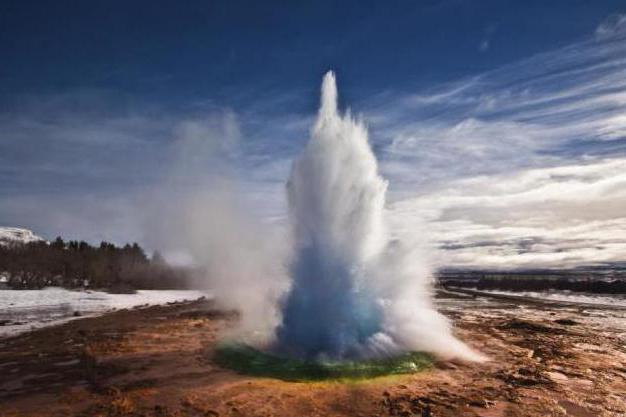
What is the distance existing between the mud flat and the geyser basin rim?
412 millimetres

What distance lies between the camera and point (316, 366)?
12.3 metres

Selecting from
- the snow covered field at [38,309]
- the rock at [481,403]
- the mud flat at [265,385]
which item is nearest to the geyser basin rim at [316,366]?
the mud flat at [265,385]

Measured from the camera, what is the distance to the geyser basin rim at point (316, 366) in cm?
1164

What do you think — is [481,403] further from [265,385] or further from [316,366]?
[265,385]

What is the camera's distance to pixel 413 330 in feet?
49.3

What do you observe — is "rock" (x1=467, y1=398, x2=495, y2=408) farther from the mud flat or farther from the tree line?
the tree line

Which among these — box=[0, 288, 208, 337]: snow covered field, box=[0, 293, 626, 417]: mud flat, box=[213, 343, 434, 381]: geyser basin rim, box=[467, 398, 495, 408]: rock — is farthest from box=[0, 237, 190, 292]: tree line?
box=[467, 398, 495, 408]: rock

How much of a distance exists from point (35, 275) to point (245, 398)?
185ft

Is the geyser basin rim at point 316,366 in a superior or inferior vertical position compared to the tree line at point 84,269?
inferior

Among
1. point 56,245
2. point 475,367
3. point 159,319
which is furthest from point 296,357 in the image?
point 56,245

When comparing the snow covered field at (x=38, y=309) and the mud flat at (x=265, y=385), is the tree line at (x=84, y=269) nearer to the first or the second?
the snow covered field at (x=38, y=309)

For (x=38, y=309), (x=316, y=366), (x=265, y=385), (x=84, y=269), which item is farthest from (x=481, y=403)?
(x=84, y=269)

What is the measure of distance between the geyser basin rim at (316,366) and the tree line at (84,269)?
45.6 metres

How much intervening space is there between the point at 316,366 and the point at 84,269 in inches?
2463
